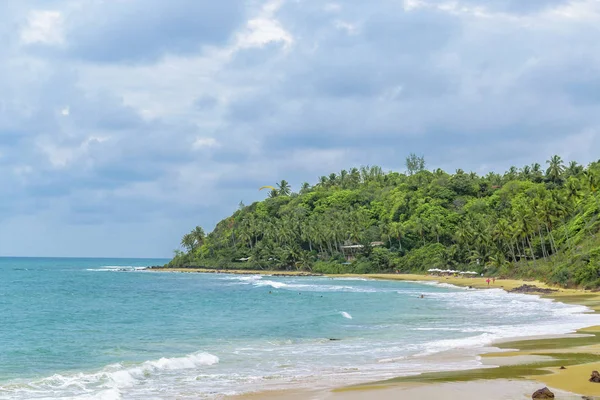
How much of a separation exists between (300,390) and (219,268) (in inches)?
5483

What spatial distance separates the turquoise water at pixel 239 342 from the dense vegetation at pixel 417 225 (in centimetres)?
2894

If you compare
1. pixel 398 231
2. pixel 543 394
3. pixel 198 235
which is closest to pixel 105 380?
pixel 543 394

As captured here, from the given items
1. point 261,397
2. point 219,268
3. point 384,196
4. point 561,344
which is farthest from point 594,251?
point 219,268

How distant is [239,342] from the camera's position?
2991 centimetres

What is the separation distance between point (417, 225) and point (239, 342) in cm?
9967

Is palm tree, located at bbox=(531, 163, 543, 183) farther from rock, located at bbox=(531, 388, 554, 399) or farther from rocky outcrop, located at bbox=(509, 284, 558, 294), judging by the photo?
rock, located at bbox=(531, 388, 554, 399)

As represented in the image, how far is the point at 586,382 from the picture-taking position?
51.9 feet

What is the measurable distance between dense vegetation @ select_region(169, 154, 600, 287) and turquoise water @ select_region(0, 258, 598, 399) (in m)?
28.9

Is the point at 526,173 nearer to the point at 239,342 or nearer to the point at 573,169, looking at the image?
the point at 573,169

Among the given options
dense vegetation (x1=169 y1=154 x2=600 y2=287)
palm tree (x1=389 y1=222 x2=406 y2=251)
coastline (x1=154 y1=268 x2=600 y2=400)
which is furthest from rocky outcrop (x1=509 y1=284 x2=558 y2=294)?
palm tree (x1=389 y1=222 x2=406 y2=251)

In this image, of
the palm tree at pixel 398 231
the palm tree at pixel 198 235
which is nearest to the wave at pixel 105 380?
the palm tree at pixel 398 231

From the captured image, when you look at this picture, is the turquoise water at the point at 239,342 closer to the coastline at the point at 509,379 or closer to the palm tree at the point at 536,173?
the coastline at the point at 509,379

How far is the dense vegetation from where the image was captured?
8219cm

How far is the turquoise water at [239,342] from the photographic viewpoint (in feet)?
64.4
